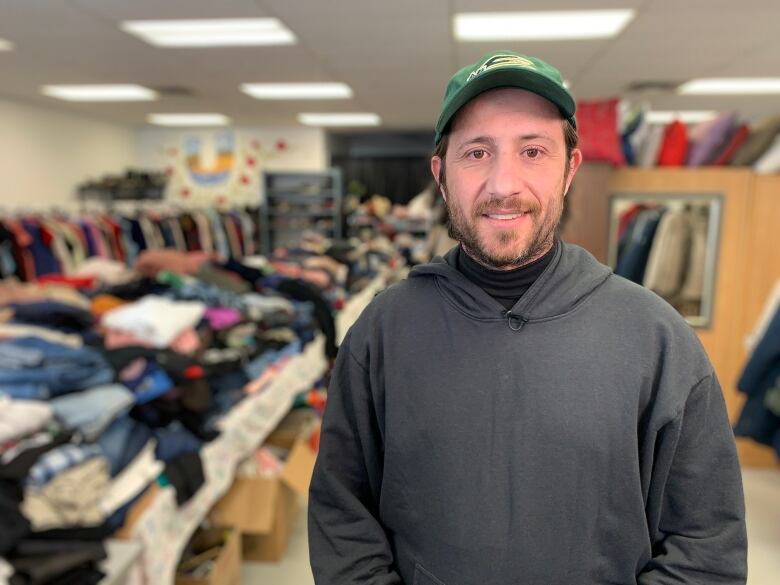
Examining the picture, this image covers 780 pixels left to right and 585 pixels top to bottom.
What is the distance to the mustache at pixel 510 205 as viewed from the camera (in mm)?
868

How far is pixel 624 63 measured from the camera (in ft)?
15.8

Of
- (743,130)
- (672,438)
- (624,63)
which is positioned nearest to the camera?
(672,438)

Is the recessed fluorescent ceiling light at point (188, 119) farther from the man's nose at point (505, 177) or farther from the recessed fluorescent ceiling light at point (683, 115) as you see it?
the man's nose at point (505, 177)

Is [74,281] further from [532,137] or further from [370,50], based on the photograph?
[532,137]

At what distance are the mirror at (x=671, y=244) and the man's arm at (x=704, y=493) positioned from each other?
7.20 feet

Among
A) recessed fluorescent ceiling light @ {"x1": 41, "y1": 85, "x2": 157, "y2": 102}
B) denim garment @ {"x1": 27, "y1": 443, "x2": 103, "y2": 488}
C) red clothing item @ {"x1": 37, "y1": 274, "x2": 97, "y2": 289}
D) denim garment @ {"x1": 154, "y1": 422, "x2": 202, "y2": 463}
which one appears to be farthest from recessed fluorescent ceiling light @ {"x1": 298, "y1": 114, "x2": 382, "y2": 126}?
denim garment @ {"x1": 27, "y1": 443, "x2": 103, "y2": 488}

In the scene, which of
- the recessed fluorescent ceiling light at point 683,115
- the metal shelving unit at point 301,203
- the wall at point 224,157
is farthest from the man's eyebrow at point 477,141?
the wall at point 224,157

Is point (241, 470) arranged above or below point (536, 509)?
below

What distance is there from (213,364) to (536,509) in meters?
1.78

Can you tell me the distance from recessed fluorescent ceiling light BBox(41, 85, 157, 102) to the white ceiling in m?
0.21

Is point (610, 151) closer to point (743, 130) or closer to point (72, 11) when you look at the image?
point (743, 130)

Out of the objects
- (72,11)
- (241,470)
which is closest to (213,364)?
(241,470)

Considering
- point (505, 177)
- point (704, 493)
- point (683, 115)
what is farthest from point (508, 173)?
point (683, 115)

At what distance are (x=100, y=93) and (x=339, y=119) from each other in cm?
317
